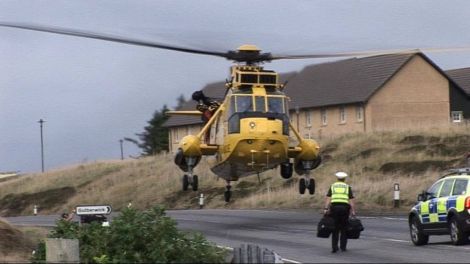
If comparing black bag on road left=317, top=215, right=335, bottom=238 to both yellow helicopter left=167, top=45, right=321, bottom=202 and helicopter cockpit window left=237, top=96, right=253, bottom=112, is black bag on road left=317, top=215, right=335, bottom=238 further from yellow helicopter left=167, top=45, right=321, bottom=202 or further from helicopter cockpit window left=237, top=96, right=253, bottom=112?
helicopter cockpit window left=237, top=96, right=253, bottom=112

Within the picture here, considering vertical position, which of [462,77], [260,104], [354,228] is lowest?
[354,228]

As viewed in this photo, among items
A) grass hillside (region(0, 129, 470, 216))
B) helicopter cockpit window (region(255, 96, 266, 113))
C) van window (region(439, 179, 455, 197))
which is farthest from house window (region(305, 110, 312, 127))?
van window (region(439, 179, 455, 197))

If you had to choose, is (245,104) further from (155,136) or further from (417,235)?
(155,136)

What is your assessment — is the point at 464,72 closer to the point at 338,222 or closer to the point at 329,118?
the point at 329,118

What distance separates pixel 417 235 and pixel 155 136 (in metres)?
93.9

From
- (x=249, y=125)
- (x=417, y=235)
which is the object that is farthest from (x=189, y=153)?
(x=417, y=235)

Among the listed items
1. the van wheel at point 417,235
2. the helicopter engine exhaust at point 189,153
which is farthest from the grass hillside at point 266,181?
the van wheel at point 417,235

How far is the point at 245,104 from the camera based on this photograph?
2983 centimetres

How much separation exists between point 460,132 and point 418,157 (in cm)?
525

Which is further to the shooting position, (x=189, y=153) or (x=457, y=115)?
(x=457, y=115)

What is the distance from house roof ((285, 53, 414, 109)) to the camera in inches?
2950

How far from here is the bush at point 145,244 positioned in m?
15.9

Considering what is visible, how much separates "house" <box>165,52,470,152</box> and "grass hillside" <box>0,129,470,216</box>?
423 inches

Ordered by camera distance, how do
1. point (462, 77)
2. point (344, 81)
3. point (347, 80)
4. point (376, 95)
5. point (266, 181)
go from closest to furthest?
point (266, 181) → point (376, 95) → point (347, 80) → point (344, 81) → point (462, 77)
